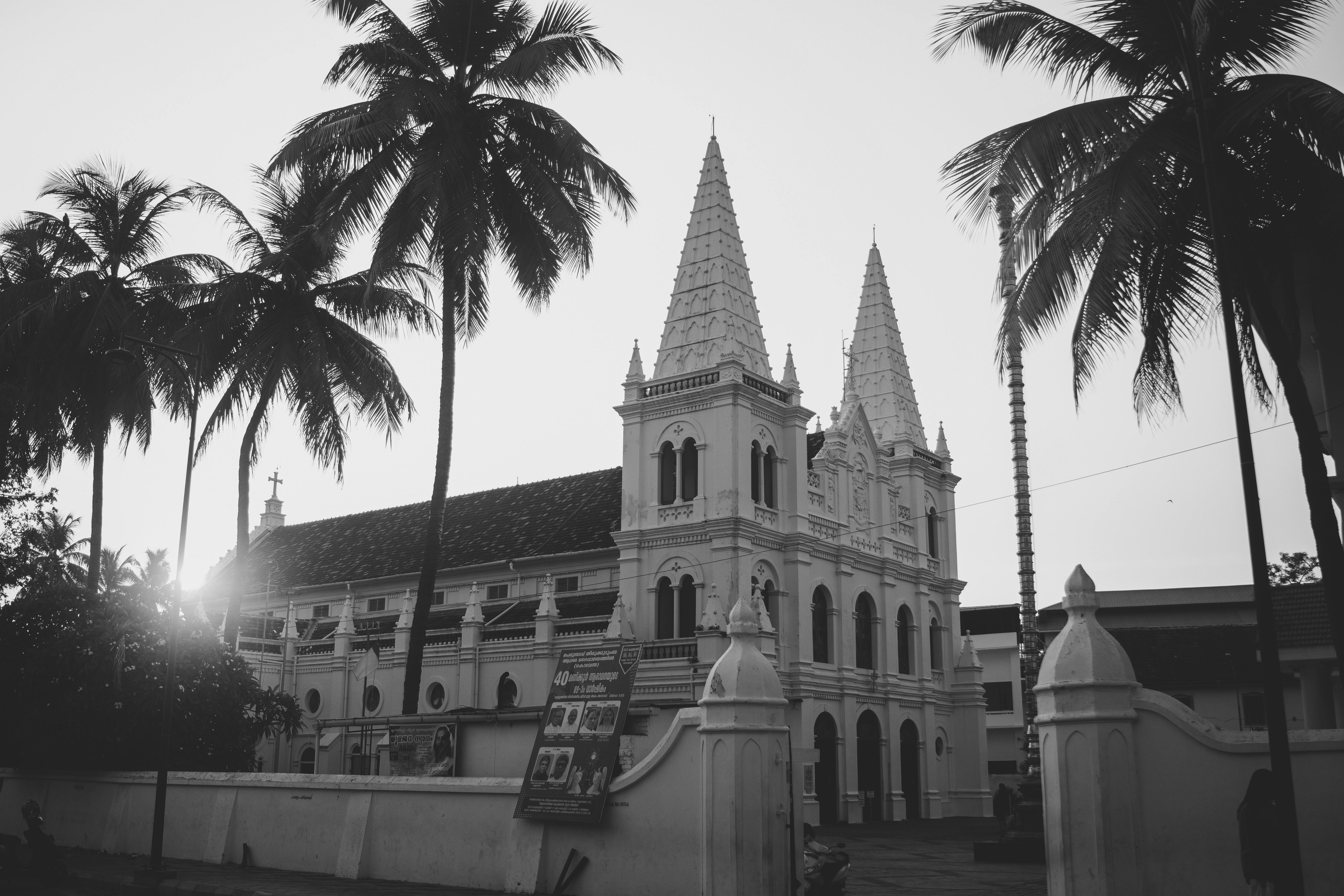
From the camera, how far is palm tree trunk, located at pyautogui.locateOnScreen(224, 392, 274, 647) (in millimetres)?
27562

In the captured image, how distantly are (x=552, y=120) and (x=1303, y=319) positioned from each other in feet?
47.3

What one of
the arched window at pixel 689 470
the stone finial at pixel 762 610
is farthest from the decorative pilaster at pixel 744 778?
the arched window at pixel 689 470

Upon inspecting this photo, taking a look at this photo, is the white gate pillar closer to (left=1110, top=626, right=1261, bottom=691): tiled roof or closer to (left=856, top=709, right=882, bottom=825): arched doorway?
(left=856, top=709, right=882, bottom=825): arched doorway

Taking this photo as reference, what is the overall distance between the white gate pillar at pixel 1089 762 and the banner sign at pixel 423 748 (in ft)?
47.6

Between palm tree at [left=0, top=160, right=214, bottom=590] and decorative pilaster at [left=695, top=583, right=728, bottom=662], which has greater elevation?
palm tree at [left=0, top=160, right=214, bottom=590]

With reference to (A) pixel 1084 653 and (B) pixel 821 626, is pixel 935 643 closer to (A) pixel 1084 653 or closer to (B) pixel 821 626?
(B) pixel 821 626

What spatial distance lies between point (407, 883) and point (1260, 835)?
11.1m

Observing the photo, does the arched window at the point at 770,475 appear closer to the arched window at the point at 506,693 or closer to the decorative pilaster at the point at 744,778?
the arched window at the point at 506,693

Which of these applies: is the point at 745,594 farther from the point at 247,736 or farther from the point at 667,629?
the point at 247,736

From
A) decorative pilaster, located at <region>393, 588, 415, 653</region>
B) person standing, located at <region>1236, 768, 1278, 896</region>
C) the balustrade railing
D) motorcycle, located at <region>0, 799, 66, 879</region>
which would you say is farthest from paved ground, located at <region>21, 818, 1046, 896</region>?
decorative pilaster, located at <region>393, 588, 415, 653</region>

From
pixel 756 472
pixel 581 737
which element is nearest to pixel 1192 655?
pixel 756 472

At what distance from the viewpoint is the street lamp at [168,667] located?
17375 mm

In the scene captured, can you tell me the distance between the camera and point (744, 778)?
→ 40.0 feet

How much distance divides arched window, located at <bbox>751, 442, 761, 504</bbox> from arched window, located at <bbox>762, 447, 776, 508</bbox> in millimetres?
307
